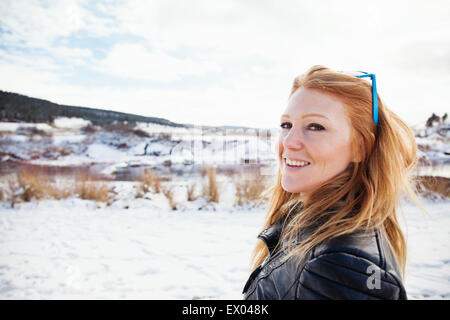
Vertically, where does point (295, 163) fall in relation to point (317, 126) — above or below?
below

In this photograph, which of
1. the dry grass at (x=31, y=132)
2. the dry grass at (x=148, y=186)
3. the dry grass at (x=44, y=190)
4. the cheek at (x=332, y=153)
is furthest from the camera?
the dry grass at (x=31, y=132)

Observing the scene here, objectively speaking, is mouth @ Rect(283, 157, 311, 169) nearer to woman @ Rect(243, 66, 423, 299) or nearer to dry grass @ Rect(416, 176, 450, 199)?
woman @ Rect(243, 66, 423, 299)

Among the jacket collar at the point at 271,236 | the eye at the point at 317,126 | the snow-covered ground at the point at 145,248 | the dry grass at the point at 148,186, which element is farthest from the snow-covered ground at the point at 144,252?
the eye at the point at 317,126

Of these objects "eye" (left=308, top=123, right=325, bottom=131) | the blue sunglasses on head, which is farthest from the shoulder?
the blue sunglasses on head

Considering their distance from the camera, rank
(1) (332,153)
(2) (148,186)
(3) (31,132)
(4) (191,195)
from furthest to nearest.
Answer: (3) (31,132)
(2) (148,186)
(4) (191,195)
(1) (332,153)

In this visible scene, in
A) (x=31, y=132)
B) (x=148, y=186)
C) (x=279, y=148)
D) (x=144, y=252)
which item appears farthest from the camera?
(x=31, y=132)

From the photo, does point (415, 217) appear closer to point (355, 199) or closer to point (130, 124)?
point (355, 199)

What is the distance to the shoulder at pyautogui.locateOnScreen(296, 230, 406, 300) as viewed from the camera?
75cm

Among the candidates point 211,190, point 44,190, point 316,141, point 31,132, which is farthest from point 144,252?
point 31,132

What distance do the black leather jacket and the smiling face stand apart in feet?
1.08

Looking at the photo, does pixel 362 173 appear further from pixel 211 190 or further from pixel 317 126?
pixel 211 190

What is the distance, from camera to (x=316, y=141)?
112 cm

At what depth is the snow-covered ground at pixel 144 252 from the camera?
3165 millimetres
